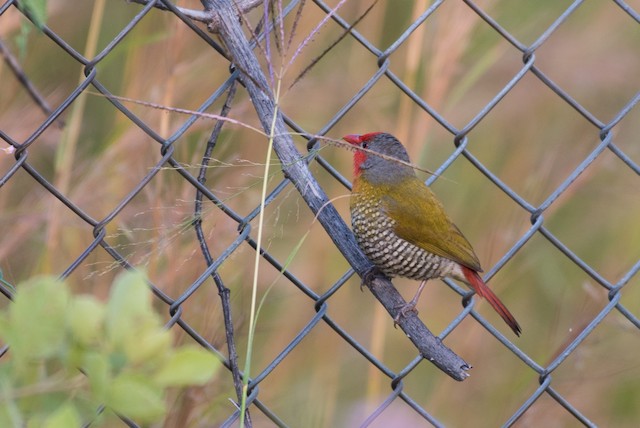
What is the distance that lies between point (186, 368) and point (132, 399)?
0.08 meters

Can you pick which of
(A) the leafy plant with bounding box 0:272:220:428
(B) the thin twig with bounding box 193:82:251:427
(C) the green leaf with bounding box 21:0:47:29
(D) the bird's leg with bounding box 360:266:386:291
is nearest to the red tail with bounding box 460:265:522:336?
(D) the bird's leg with bounding box 360:266:386:291

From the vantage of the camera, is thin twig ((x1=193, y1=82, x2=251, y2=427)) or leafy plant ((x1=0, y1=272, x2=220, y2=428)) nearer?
leafy plant ((x1=0, y1=272, x2=220, y2=428))

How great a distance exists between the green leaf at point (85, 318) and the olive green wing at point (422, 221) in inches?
85.5

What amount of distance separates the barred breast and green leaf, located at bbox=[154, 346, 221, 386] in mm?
1855

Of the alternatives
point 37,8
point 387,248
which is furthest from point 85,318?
point 387,248

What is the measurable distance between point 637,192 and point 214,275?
2.64m

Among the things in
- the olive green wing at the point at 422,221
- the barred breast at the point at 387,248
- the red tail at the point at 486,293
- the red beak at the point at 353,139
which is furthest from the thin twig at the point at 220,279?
the red tail at the point at 486,293

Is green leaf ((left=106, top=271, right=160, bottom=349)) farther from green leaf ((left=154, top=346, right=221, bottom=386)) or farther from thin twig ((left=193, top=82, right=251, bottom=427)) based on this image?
thin twig ((left=193, top=82, right=251, bottom=427))

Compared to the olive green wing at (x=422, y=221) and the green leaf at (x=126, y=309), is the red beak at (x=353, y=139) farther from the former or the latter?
the green leaf at (x=126, y=309)

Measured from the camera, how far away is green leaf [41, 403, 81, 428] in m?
1.10

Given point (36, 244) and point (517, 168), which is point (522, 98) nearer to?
point (517, 168)

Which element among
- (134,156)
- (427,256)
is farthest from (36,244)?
(427,256)

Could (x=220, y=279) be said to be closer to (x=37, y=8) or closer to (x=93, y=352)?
(x=37, y=8)

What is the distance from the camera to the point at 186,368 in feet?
3.90
